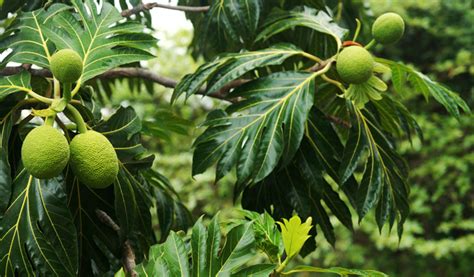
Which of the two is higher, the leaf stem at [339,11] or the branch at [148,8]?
the branch at [148,8]

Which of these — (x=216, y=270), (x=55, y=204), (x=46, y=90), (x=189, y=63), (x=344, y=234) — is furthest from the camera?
(x=189, y=63)

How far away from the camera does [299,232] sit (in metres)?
1.13

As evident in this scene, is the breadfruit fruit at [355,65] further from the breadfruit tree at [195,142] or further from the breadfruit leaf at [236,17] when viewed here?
the breadfruit leaf at [236,17]

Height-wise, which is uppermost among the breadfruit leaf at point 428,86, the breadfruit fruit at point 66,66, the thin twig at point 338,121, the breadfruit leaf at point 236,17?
the breadfruit fruit at point 66,66

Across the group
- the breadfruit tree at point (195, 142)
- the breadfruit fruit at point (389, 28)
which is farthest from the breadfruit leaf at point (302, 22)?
the breadfruit fruit at point (389, 28)

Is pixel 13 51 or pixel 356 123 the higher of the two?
pixel 13 51

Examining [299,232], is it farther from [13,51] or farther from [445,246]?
[445,246]

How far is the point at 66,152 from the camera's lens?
1.00 metres

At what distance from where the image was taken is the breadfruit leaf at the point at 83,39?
49.3 inches

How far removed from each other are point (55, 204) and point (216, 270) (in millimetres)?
319

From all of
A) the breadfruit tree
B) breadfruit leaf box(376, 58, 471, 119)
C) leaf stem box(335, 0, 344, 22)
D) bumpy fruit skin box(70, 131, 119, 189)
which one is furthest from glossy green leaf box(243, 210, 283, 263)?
leaf stem box(335, 0, 344, 22)

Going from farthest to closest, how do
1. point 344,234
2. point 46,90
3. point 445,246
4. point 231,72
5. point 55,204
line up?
point 344,234 → point 445,246 → point 231,72 → point 46,90 → point 55,204

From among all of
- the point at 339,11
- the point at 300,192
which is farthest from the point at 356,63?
the point at 339,11

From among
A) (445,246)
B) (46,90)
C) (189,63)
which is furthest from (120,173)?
(189,63)
